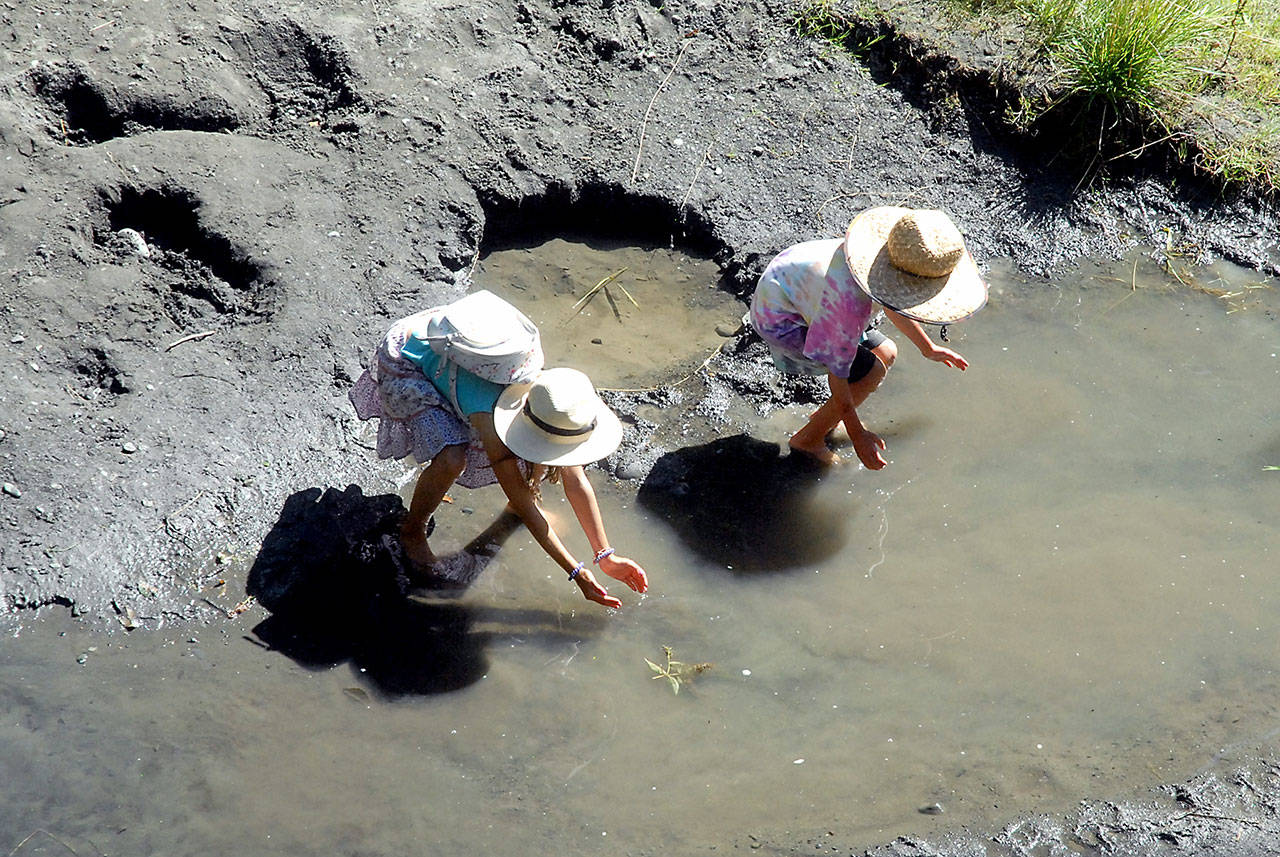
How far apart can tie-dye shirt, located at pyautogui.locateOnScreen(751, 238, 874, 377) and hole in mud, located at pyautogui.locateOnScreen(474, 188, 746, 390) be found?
2.01 ft

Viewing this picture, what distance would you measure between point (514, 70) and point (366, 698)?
9.69 ft

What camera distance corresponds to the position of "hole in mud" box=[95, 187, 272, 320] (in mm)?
3928

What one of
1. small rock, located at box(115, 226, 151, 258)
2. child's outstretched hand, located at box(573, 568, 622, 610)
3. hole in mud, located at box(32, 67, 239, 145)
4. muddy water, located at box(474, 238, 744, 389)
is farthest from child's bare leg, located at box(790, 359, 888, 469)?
A: hole in mud, located at box(32, 67, 239, 145)

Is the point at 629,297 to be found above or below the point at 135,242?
above

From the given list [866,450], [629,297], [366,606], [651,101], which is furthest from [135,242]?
[866,450]

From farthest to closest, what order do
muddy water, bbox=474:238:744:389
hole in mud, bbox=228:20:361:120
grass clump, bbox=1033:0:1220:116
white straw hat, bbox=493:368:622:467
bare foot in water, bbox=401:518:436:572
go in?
1. grass clump, bbox=1033:0:1220:116
2. hole in mud, bbox=228:20:361:120
3. muddy water, bbox=474:238:744:389
4. bare foot in water, bbox=401:518:436:572
5. white straw hat, bbox=493:368:622:467

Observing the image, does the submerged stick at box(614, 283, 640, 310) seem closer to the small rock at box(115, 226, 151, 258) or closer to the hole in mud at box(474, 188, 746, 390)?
the hole in mud at box(474, 188, 746, 390)

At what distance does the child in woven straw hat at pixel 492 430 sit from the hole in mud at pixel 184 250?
1004 mm

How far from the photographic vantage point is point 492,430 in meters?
2.92

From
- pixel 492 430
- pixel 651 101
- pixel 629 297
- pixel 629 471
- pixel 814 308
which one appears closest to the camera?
pixel 492 430

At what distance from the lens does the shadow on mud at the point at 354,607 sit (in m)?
3.12

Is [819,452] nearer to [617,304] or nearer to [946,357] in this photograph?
[946,357]

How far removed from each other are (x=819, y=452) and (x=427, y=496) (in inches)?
57.0

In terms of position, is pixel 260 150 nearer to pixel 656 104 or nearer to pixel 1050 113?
pixel 656 104
